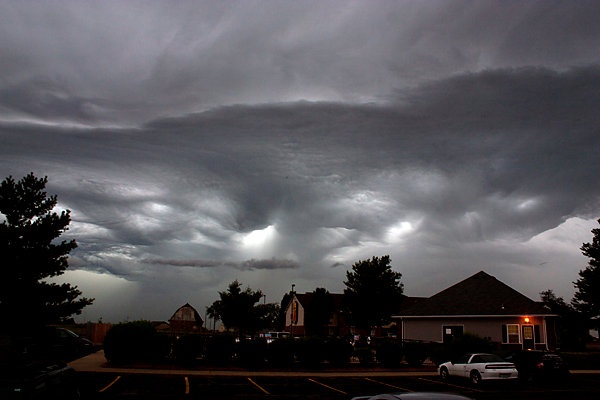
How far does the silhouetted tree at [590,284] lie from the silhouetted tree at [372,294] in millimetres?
20882

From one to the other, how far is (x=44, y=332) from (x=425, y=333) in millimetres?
25823

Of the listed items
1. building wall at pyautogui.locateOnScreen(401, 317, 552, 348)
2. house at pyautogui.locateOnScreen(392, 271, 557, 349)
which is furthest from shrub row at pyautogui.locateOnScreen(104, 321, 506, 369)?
building wall at pyautogui.locateOnScreen(401, 317, 552, 348)

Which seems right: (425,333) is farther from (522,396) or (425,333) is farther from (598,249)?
(522,396)

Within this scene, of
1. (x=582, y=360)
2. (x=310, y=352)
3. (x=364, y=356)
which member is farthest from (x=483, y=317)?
(x=310, y=352)

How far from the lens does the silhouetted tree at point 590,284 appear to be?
152ft

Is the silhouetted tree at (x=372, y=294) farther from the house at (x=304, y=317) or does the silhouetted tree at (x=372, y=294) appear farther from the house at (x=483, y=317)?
the house at (x=483, y=317)

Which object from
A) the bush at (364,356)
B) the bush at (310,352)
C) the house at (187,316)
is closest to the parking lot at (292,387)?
the bush at (310,352)

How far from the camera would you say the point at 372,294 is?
6331 cm

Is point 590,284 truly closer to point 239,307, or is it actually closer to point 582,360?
point 582,360

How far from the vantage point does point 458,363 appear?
2322cm

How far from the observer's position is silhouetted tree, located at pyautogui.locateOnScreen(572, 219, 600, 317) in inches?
1827

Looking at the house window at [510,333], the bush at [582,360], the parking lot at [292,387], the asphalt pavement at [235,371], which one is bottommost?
the parking lot at [292,387]

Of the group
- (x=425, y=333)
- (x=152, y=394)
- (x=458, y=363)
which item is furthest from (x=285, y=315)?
(x=152, y=394)

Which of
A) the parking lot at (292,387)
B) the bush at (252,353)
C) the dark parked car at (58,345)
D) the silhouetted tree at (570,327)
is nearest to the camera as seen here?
the parking lot at (292,387)
